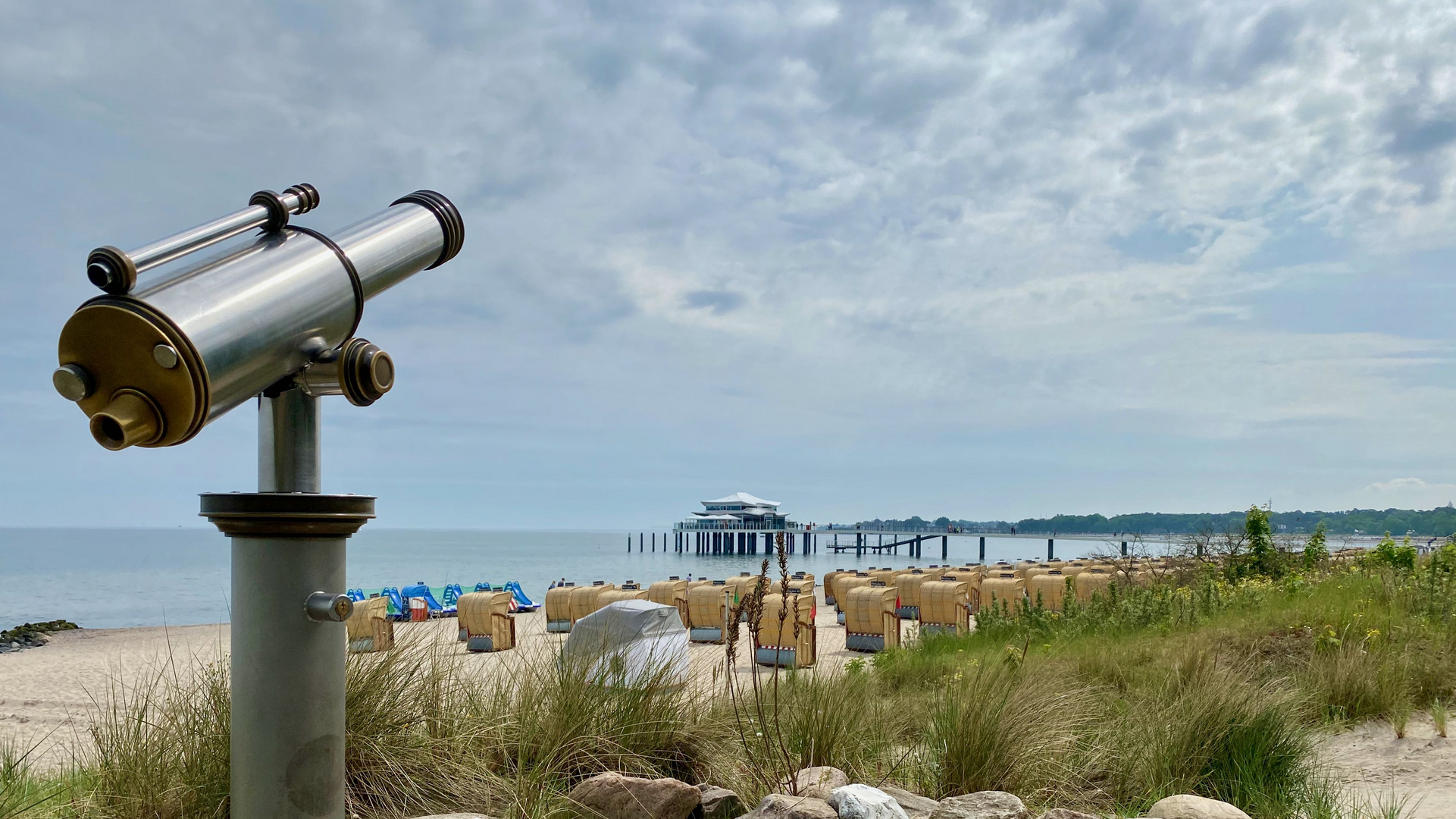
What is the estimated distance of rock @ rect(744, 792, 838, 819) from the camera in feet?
10.5

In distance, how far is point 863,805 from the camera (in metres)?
3.28

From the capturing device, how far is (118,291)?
1.84 metres

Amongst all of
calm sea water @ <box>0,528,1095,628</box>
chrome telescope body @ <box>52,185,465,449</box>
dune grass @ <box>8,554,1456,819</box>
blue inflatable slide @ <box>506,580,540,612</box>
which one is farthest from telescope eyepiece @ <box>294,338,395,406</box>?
blue inflatable slide @ <box>506,580,540,612</box>

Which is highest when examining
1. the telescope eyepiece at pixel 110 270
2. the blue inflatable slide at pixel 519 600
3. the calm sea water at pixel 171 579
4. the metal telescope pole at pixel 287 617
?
the telescope eyepiece at pixel 110 270

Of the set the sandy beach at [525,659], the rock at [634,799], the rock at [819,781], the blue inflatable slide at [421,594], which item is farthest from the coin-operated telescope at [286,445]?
the blue inflatable slide at [421,594]

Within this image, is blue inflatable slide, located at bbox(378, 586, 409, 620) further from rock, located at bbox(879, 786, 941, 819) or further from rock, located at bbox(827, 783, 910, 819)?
rock, located at bbox(827, 783, 910, 819)

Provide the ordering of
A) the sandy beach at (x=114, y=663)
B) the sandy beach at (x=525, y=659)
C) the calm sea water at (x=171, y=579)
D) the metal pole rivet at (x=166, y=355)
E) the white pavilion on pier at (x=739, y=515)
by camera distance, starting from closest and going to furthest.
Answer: the metal pole rivet at (x=166, y=355)
the sandy beach at (x=525, y=659)
the sandy beach at (x=114, y=663)
the calm sea water at (x=171, y=579)
the white pavilion on pier at (x=739, y=515)

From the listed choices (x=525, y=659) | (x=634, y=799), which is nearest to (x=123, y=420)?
(x=634, y=799)

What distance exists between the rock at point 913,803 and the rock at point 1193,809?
3.16ft

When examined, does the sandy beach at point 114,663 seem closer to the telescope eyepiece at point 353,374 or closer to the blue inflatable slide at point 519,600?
the blue inflatable slide at point 519,600

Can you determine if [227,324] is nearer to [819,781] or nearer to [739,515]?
[819,781]

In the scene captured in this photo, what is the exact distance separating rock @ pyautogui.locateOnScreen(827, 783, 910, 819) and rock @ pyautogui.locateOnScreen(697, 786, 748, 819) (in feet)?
1.50

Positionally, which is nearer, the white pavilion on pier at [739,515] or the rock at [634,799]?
the rock at [634,799]

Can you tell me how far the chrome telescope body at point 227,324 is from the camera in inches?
71.4
